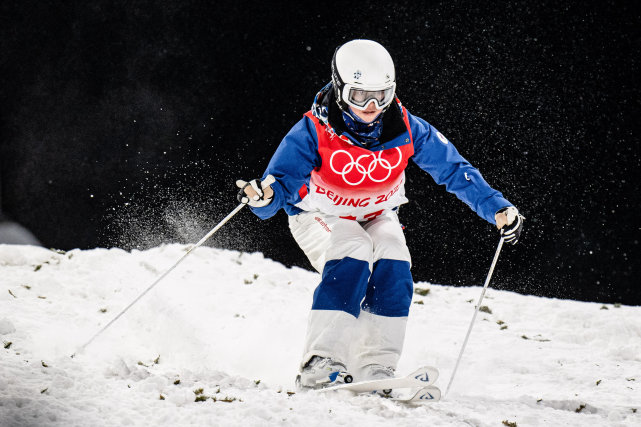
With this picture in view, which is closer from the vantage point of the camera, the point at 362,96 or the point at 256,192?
the point at 256,192

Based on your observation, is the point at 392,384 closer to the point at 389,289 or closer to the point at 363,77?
the point at 389,289

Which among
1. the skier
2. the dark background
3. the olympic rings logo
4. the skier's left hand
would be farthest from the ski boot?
the dark background

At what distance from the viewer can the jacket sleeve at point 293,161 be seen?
3.50 m

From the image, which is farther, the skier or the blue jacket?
the blue jacket

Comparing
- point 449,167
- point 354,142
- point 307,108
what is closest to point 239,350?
point 354,142

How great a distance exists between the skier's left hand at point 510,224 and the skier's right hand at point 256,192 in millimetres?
1339

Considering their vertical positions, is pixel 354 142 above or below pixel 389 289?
above

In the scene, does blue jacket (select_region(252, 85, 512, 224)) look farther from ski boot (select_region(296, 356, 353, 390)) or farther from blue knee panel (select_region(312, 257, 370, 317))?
ski boot (select_region(296, 356, 353, 390))

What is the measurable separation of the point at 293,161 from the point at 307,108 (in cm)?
313

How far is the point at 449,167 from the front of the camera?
3777mm

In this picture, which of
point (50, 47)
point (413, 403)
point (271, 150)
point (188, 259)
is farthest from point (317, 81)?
point (413, 403)

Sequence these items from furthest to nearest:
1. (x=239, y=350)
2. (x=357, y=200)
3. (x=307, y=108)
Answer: (x=307, y=108) < (x=239, y=350) < (x=357, y=200)

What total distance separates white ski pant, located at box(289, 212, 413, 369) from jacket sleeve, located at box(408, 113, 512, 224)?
1.68 feet

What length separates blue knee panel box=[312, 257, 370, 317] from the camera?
3.20m
